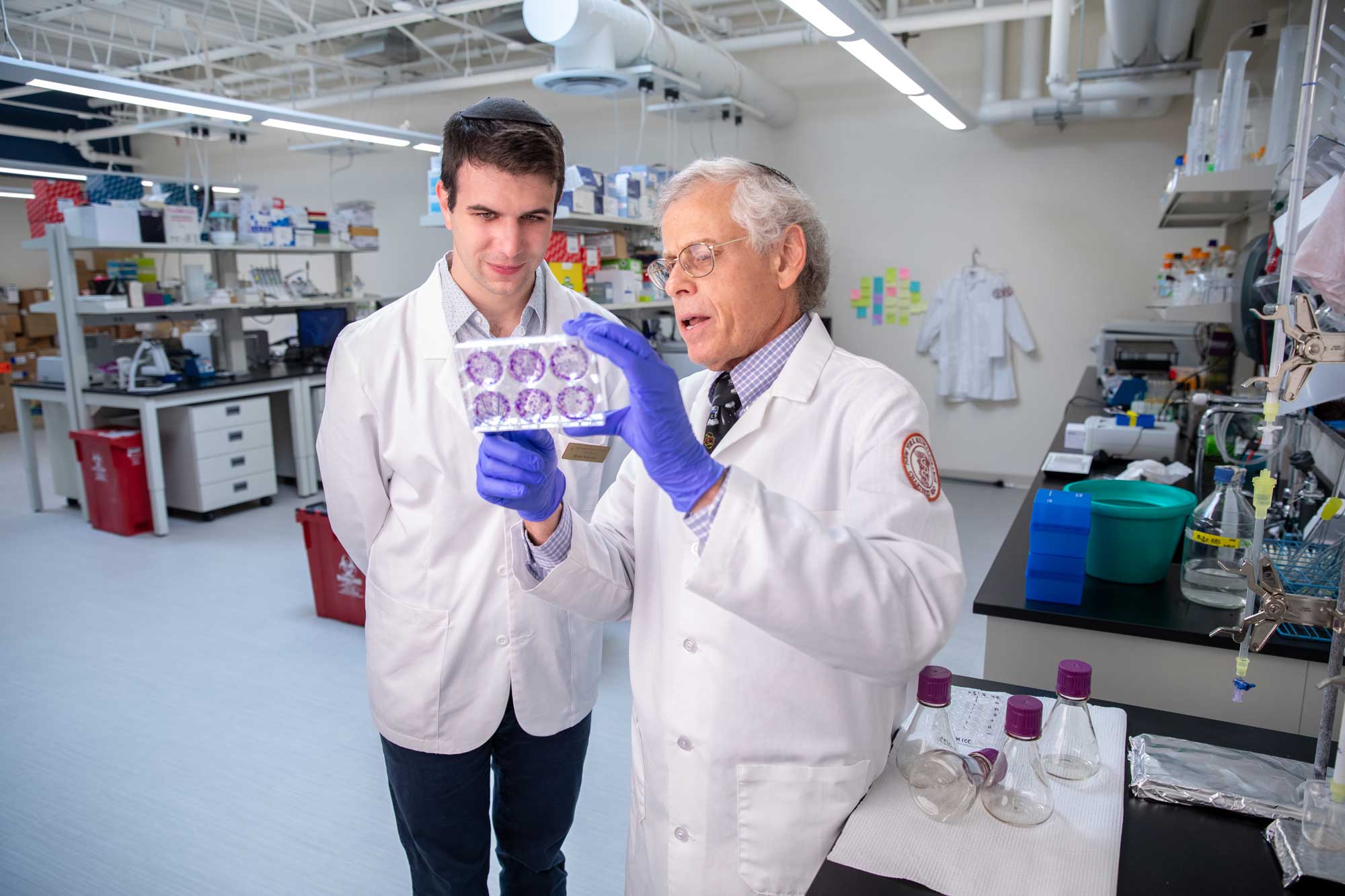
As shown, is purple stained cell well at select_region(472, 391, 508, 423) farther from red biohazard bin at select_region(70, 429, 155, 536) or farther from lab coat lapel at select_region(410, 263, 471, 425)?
red biohazard bin at select_region(70, 429, 155, 536)

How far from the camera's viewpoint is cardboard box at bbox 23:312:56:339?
31.5ft

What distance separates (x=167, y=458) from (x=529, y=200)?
5.13 m

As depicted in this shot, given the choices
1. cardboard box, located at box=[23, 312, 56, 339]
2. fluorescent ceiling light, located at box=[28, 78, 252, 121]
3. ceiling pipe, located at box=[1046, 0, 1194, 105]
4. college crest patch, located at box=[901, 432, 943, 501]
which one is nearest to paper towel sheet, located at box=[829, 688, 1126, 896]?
college crest patch, located at box=[901, 432, 943, 501]

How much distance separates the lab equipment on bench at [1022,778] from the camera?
1.10m

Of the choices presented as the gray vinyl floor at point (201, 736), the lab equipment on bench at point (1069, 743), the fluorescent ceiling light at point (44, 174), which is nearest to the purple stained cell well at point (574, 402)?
the lab equipment on bench at point (1069, 743)

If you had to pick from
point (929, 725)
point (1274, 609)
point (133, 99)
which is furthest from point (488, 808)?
point (133, 99)

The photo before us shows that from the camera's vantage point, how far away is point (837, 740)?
46.4 inches

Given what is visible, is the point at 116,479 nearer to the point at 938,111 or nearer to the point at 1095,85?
the point at 938,111

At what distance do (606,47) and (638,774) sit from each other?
3.82 m

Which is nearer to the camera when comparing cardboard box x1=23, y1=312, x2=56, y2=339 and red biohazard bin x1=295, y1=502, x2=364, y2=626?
red biohazard bin x1=295, y1=502, x2=364, y2=626

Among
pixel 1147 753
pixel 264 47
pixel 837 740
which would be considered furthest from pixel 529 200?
pixel 264 47

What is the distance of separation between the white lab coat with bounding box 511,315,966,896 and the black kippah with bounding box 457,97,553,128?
1.98ft

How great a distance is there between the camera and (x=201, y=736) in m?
3.06

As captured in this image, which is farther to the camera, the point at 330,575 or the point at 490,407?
the point at 330,575
